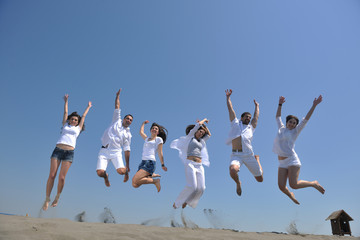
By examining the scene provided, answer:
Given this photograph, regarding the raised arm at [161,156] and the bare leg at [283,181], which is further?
the raised arm at [161,156]

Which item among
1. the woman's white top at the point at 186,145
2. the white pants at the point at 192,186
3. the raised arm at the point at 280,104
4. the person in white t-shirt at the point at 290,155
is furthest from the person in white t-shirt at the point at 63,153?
the raised arm at the point at 280,104

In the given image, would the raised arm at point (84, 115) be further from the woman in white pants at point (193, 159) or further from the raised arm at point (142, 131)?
the woman in white pants at point (193, 159)

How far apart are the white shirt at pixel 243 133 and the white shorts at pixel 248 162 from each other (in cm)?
17

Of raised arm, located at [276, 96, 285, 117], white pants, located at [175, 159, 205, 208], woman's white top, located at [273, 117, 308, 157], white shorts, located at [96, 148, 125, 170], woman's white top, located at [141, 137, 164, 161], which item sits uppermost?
raised arm, located at [276, 96, 285, 117]

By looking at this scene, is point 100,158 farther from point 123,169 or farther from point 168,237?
point 168,237

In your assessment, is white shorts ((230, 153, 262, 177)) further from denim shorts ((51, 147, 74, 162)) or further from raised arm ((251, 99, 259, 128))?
denim shorts ((51, 147, 74, 162))

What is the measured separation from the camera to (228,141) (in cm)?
797

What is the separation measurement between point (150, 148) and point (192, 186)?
2.23 metres

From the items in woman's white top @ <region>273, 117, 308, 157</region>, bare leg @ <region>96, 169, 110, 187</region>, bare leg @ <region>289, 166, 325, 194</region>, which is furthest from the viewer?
bare leg @ <region>96, 169, 110, 187</region>

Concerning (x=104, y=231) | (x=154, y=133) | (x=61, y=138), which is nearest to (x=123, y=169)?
(x=154, y=133)

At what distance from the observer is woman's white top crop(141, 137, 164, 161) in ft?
28.5

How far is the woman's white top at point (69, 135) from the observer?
7730 mm

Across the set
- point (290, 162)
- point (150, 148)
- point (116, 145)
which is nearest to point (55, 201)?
point (116, 145)

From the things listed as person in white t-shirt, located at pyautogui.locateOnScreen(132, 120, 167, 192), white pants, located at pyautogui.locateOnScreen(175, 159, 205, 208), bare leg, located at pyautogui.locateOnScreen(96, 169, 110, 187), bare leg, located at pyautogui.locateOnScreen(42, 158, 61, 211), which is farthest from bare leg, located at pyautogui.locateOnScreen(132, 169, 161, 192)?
bare leg, located at pyautogui.locateOnScreen(42, 158, 61, 211)
